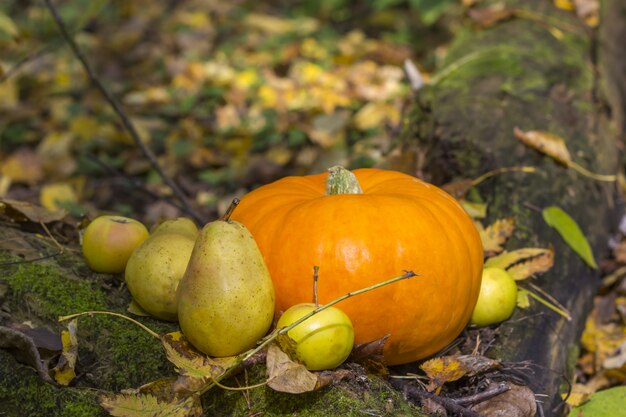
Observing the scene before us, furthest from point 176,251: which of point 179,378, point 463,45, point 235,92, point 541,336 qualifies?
point 235,92

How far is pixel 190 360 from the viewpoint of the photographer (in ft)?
6.63

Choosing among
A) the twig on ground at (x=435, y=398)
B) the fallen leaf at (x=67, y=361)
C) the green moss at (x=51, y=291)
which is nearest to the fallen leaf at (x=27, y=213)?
the green moss at (x=51, y=291)

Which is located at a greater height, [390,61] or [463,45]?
[463,45]

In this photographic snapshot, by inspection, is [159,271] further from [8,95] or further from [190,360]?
[8,95]

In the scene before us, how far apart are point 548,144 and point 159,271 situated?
8.05ft

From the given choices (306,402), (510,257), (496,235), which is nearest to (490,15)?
(496,235)

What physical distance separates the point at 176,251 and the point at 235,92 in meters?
4.73

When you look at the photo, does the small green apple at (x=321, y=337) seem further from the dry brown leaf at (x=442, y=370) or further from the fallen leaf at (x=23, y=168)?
the fallen leaf at (x=23, y=168)

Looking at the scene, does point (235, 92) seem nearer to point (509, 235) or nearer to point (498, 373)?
point (509, 235)

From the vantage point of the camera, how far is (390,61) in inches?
292

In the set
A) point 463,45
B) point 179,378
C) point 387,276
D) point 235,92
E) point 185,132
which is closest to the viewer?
point 179,378

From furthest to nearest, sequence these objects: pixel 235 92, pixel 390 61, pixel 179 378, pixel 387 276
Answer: pixel 390 61 → pixel 235 92 → pixel 387 276 → pixel 179 378

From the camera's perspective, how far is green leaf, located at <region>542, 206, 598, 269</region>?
3.26 meters

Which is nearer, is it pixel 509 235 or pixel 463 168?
pixel 509 235
